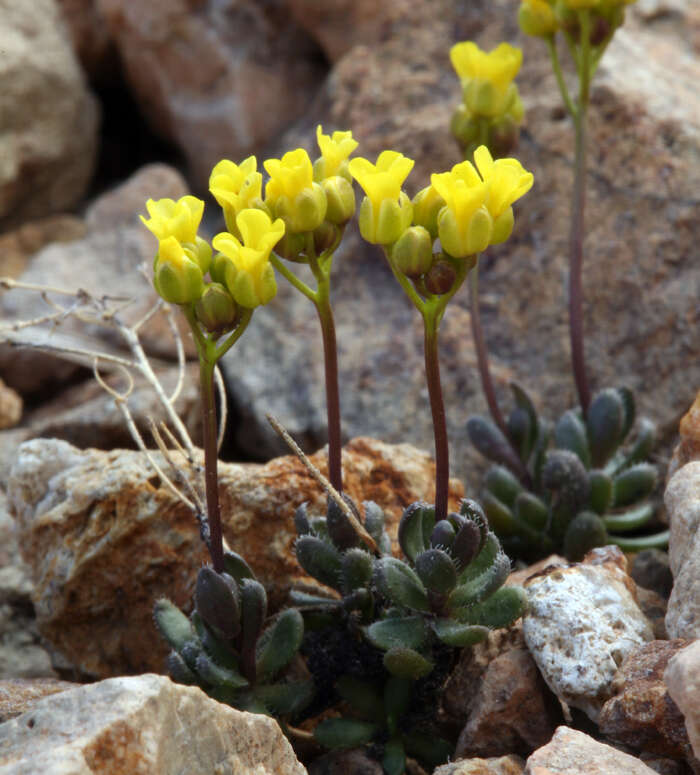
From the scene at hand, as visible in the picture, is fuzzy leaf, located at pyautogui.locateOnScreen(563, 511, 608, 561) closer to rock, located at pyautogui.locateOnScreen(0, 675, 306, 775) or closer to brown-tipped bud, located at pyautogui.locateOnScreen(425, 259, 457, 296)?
brown-tipped bud, located at pyautogui.locateOnScreen(425, 259, 457, 296)

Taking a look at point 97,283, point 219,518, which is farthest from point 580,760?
point 97,283

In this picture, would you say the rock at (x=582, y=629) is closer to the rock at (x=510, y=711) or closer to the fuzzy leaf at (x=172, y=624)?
the rock at (x=510, y=711)

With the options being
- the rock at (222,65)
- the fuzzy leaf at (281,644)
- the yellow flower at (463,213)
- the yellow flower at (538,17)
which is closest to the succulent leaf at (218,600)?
the fuzzy leaf at (281,644)

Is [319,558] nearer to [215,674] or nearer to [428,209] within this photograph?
[215,674]

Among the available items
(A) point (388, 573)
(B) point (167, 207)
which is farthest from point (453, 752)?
(B) point (167, 207)

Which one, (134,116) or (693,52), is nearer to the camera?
(693,52)

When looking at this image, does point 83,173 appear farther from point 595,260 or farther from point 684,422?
point 684,422
